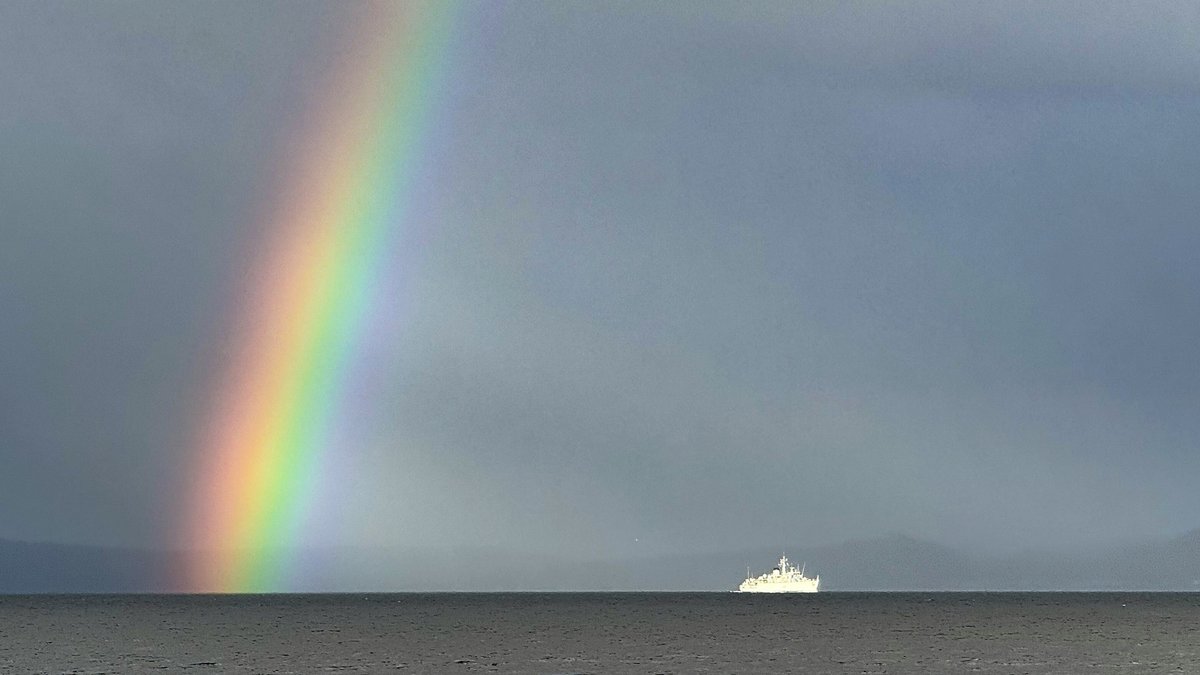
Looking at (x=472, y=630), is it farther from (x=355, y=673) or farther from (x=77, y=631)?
(x=355, y=673)

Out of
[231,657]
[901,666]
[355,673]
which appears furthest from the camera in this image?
[231,657]

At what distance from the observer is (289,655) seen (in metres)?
116

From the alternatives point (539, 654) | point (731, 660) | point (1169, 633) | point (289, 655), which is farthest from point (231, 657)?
point (1169, 633)

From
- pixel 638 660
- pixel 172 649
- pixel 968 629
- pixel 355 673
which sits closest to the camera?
pixel 355 673

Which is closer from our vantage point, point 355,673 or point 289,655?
point 355,673

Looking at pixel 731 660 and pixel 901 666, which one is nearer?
pixel 901 666

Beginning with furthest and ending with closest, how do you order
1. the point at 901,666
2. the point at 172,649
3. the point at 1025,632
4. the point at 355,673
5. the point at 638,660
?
the point at 1025,632, the point at 172,649, the point at 638,660, the point at 901,666, the point at 355,673

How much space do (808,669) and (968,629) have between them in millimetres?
89892

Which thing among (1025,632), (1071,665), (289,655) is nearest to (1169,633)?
(1025,632)

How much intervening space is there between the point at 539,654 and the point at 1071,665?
44165 millimetres

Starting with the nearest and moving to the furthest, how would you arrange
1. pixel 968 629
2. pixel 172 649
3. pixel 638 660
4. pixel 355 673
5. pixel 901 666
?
pixel 355 673, pixel 901 666, pixel 638 660, pixel 172 649, pixel 968 629

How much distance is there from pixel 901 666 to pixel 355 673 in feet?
132

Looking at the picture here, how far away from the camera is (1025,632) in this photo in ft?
543

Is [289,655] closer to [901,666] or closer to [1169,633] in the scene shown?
[901,666]
